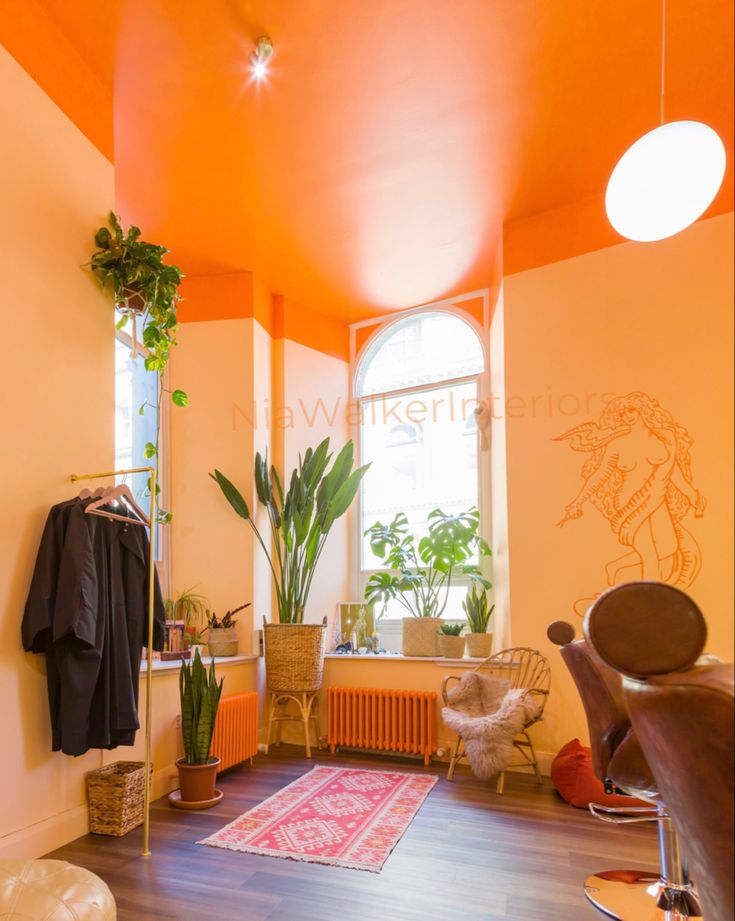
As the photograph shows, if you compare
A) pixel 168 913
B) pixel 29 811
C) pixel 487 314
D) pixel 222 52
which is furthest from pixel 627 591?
pixel 487 314

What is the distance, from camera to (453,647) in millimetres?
4570

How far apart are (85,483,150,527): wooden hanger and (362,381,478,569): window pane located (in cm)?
276

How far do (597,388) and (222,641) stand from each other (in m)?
3.03

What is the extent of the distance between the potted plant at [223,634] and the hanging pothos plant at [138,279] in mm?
1731

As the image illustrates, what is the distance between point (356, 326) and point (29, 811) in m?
4.47

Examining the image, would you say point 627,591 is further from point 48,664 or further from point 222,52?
point 222,52

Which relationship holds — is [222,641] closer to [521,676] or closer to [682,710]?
[521,676]

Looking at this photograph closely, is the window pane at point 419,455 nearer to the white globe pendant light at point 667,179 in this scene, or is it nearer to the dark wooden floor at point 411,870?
the dark wooden floor at point 411,870

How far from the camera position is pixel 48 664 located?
282cm

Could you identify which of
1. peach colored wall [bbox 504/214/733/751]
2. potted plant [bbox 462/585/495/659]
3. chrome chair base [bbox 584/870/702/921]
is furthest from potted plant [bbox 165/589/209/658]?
chrome chair base [bbox 584/870/702/921]

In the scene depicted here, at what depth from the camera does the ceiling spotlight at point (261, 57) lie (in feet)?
9.77

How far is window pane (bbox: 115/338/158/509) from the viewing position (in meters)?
4.60

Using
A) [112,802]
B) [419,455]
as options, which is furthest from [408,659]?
[112,802]

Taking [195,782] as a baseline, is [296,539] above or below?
above
